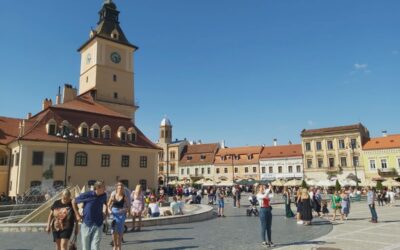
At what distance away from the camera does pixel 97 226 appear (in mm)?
6871

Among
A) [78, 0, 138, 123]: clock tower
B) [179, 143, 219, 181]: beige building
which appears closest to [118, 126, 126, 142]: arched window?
[78, 0, 138, 123]: clock tower

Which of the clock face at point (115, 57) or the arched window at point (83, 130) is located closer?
the arched window at point (83, 130)

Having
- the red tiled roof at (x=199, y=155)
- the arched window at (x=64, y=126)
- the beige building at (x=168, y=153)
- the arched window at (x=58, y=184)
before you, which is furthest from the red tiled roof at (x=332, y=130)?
the arched window at (x=58, y=184)

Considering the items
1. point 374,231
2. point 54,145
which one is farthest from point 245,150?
point 374,231

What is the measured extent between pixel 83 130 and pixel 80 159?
3329mm

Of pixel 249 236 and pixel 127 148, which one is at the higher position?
pixel 127 148

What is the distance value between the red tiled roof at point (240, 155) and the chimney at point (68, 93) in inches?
1351

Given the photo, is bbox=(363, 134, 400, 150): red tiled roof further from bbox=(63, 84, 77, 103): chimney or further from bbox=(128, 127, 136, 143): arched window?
bbox=(63, 84, 77, 103): chimney

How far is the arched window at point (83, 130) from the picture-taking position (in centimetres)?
3528

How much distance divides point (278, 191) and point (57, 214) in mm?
51640

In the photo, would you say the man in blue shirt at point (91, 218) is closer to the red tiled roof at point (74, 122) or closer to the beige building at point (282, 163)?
the red tiled roof at point (74, 122)

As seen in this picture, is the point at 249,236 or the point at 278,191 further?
the point at 278,191

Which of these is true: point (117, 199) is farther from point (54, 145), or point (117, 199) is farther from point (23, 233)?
point (54, 145)

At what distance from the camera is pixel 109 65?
51.9m
